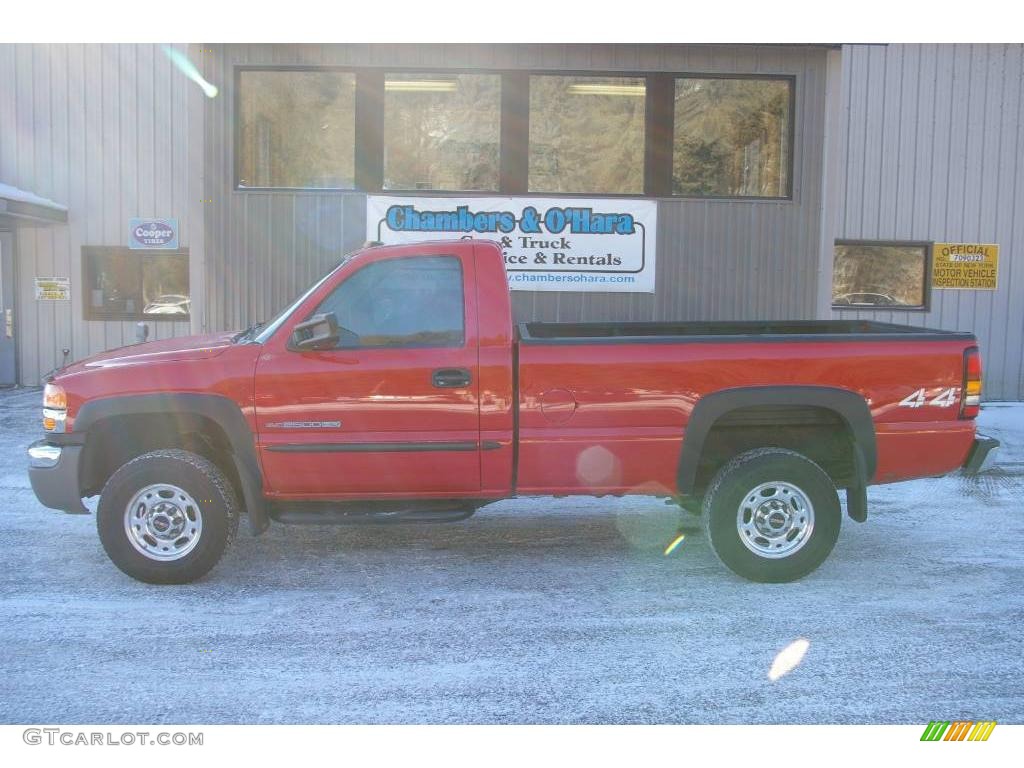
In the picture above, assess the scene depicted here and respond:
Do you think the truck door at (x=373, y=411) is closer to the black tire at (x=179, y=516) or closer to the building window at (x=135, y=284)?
the black tire at (x=179, y=516)

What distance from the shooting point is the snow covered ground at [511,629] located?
141 inches

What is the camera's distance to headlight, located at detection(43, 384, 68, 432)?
5.00 meters

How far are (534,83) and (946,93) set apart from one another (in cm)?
656

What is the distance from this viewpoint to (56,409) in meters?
5.04

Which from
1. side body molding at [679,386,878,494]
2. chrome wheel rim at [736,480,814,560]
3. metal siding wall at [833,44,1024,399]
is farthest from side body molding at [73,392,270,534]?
metal siding wall at [833,44,1024,399]

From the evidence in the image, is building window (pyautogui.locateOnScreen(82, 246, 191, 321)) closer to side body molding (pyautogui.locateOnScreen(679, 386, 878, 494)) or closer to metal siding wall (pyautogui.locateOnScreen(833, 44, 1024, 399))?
metal siding wall (pyautogui.locateOnScreen(833, 44, 1024, 399))

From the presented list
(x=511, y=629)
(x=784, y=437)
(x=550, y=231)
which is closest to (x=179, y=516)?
(x=511, y=629)

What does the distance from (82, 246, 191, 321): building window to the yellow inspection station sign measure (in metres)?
11.4

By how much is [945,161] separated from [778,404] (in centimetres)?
976

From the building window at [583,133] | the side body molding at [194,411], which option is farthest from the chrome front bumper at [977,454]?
the building window at [583,133]

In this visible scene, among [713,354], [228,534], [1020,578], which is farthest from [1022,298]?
[228,534]

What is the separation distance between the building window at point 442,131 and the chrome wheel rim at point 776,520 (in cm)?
637

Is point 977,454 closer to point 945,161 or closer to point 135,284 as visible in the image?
point 945,161
